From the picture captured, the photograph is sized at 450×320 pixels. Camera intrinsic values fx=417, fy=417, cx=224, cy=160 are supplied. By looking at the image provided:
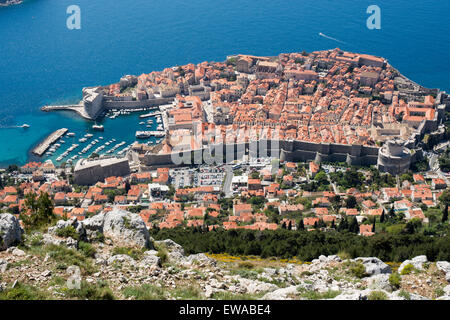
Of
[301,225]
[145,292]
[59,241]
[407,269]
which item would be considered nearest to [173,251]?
[59,241]

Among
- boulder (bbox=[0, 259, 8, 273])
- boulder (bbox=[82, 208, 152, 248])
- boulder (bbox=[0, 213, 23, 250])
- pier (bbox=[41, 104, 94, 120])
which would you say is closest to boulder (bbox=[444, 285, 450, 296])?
boulder (bbox=[82, 208, 152, 248])

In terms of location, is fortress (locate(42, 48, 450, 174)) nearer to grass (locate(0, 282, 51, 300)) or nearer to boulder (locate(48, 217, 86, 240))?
boulder (locate(48, 217, 86, 240))

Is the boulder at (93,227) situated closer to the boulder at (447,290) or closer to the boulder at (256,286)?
the boulder at (256,286)

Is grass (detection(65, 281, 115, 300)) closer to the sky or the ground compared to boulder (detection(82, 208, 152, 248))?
closer to the sky

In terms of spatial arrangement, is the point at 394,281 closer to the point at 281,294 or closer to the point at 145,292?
the point at 281,294

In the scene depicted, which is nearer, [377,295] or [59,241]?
[377,295]
